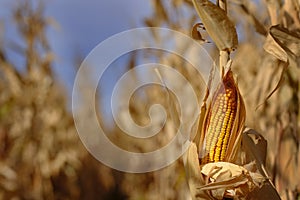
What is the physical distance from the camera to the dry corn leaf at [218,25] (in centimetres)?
56

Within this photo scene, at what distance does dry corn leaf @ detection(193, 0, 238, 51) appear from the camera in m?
0.56

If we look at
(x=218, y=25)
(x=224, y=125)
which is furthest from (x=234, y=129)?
(x=218, y=25)

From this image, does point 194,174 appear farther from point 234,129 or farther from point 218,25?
point 218,25

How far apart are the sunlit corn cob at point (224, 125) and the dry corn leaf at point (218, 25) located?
0.04 meters

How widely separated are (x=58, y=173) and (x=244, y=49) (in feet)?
3.10

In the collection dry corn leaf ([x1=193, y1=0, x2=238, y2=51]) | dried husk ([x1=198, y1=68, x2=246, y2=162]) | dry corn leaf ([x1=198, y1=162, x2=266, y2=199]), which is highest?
dry corn leaf ([x1=193, y1=0, x2=238, y2=51])

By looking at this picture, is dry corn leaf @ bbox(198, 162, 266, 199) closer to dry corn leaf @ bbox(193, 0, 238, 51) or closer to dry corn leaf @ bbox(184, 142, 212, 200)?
dry corn leaf @ bbox(184, 142, 212, 200)

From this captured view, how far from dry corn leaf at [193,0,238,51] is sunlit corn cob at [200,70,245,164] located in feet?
0.13

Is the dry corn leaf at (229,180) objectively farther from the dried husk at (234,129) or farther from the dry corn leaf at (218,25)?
the dry corn leaf at (218,25)

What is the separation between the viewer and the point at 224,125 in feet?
1.74

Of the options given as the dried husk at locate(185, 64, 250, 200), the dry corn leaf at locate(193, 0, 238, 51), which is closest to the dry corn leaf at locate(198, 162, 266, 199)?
the dried husk at locate(185, 64, 250, 200)

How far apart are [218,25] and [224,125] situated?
112 mm

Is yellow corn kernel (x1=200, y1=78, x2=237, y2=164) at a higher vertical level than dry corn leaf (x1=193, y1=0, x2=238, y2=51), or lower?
lower

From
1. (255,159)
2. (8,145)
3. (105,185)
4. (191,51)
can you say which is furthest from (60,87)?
(255,159)
